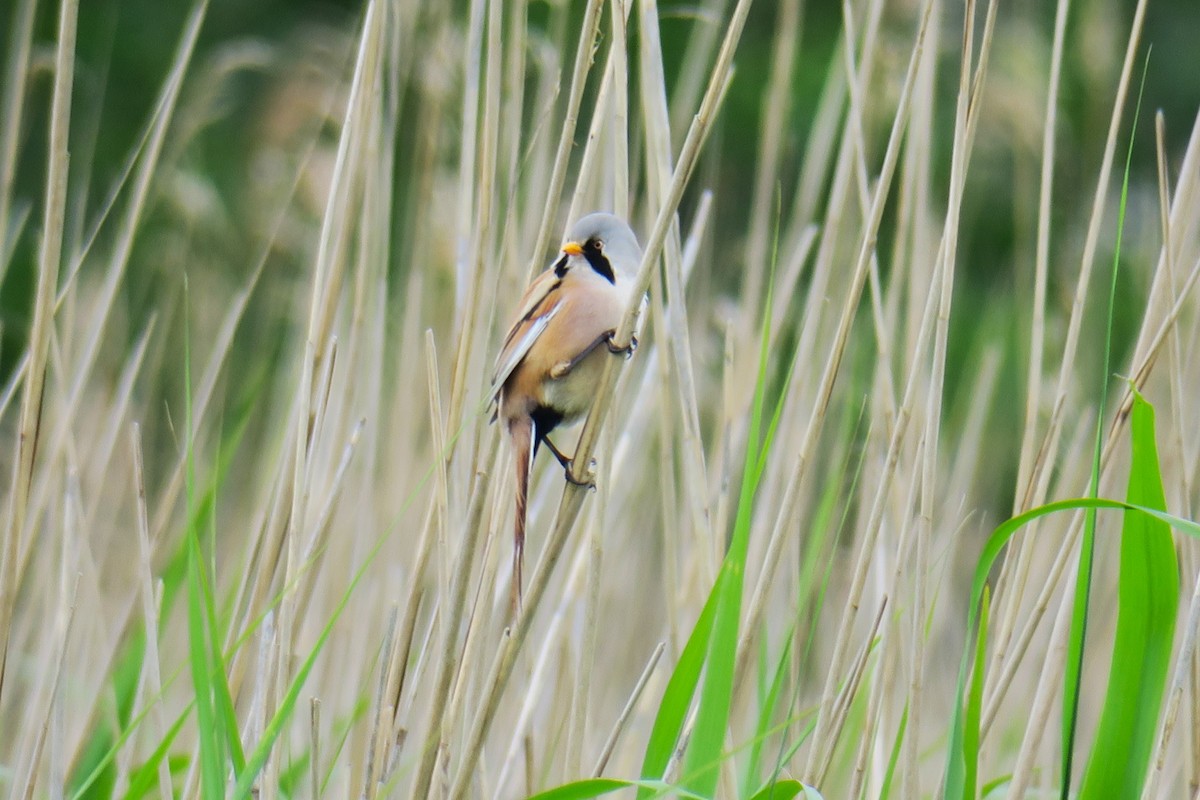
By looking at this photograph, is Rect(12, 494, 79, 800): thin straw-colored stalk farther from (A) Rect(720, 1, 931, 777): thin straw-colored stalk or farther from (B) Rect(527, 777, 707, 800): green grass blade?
(A) Rect(720, 1, 931, 777): thin straw-colored stalk

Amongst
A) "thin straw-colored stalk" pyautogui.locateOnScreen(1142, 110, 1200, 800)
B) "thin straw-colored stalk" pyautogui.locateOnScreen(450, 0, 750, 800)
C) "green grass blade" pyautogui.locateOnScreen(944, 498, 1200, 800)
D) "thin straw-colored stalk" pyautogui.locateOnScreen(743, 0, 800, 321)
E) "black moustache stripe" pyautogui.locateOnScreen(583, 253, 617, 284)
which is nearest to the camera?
"green grass blade" pyautogui.locateOnScreen(944, 498, 1200, 800)

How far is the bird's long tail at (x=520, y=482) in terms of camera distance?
4.68 ft

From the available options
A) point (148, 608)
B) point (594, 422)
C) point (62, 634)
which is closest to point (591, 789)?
point (594, 422)

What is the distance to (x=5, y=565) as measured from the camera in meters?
1.44

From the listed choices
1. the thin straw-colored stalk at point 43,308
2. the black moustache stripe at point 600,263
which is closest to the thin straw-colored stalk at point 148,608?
the thin straw-colored stalk at point 43,308

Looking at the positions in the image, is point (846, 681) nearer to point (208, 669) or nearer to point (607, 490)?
point (607, 490)

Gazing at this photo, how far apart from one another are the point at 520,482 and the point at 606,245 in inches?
15.4

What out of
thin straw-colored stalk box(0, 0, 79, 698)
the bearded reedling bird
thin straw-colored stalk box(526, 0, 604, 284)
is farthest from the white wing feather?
thin straw-colored stalk box(0, 0, 79, 698)

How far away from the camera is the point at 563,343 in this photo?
168 cm

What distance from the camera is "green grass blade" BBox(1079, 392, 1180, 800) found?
1199 mm

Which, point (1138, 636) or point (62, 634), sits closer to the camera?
point (1138, 636)

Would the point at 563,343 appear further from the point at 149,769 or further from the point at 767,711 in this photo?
the point at 149,769

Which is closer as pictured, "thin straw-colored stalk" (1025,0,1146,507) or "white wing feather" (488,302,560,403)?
"thin straw-colored stalk" (1025,0,1146,507)

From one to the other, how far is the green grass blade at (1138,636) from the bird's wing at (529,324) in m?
0.78
